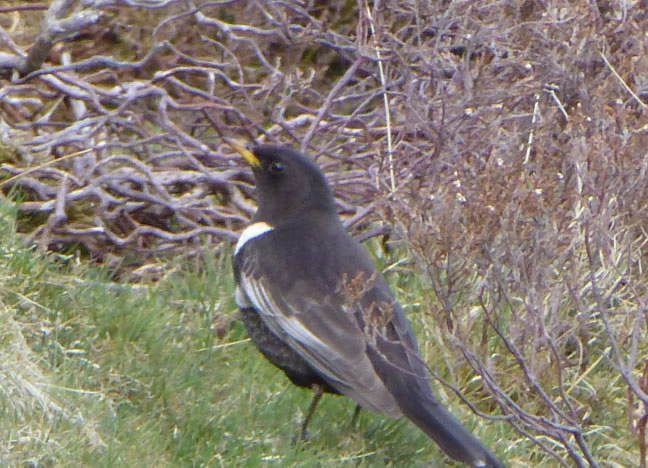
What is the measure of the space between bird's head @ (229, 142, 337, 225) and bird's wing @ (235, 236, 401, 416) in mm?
338

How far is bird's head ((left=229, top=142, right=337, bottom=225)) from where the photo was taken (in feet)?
18.6

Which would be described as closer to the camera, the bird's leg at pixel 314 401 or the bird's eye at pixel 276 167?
the bird's leg at pixel 314 401

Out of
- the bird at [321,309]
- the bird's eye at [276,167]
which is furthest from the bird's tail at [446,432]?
the bird's eye at [276,167]

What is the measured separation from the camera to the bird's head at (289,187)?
5680 mm

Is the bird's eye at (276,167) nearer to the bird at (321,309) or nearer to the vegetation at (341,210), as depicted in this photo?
the bird at (321,309)

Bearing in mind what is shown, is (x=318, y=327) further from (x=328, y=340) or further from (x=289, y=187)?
(x=289, y=187)

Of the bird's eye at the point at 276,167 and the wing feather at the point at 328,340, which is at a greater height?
the bird's eye at the point at 276,167

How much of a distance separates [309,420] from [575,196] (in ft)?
4.68

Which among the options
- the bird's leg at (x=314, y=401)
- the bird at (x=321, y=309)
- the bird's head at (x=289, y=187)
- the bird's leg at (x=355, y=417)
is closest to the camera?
the bird at (x=321, y=309)

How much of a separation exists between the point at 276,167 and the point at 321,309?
1.00 metres

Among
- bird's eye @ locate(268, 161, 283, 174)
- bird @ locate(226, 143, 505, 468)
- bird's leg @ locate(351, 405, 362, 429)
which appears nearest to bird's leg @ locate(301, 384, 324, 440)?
bird @ locate(226, 143, 505, 468)

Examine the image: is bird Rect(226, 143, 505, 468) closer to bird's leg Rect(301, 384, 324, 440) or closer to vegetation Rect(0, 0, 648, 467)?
bird's leg Rect(301, 384, 324, 440)

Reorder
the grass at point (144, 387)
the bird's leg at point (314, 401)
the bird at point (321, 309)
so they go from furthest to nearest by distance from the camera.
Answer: the bird's leg at point (314, 401) → the bird at point (321, 309) → the grass at point (144, 387)

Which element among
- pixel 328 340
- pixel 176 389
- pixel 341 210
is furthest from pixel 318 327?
pixel 341 210
